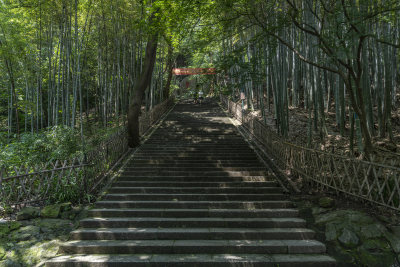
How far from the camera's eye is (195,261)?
373cm

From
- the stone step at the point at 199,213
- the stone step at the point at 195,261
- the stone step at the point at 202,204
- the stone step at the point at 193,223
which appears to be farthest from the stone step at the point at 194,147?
the stone step at the point at 195,261

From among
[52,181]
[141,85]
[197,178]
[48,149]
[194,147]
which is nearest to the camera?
[52,181]

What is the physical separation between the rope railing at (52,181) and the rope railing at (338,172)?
469 cm

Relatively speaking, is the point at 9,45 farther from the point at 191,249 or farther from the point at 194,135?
the point at 191,249

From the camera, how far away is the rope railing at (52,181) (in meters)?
4.83

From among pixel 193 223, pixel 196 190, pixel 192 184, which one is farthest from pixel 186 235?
pixel 192 184

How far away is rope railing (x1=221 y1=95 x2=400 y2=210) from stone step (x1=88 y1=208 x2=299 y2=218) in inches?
39.2

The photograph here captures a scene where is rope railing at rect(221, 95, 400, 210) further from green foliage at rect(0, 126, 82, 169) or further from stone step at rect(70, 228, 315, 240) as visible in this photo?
green foliage at rect(0, 126, 82, 169)

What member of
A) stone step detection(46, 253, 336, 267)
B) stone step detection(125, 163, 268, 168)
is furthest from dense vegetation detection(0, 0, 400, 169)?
stone step detection(46, 253, 336, 267)

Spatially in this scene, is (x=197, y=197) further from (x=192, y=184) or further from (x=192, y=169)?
(x=192, y=169)

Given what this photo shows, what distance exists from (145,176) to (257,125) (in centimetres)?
458

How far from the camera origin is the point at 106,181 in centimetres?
632

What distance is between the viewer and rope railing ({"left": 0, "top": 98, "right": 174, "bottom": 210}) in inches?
190

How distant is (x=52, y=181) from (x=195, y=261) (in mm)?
3436
